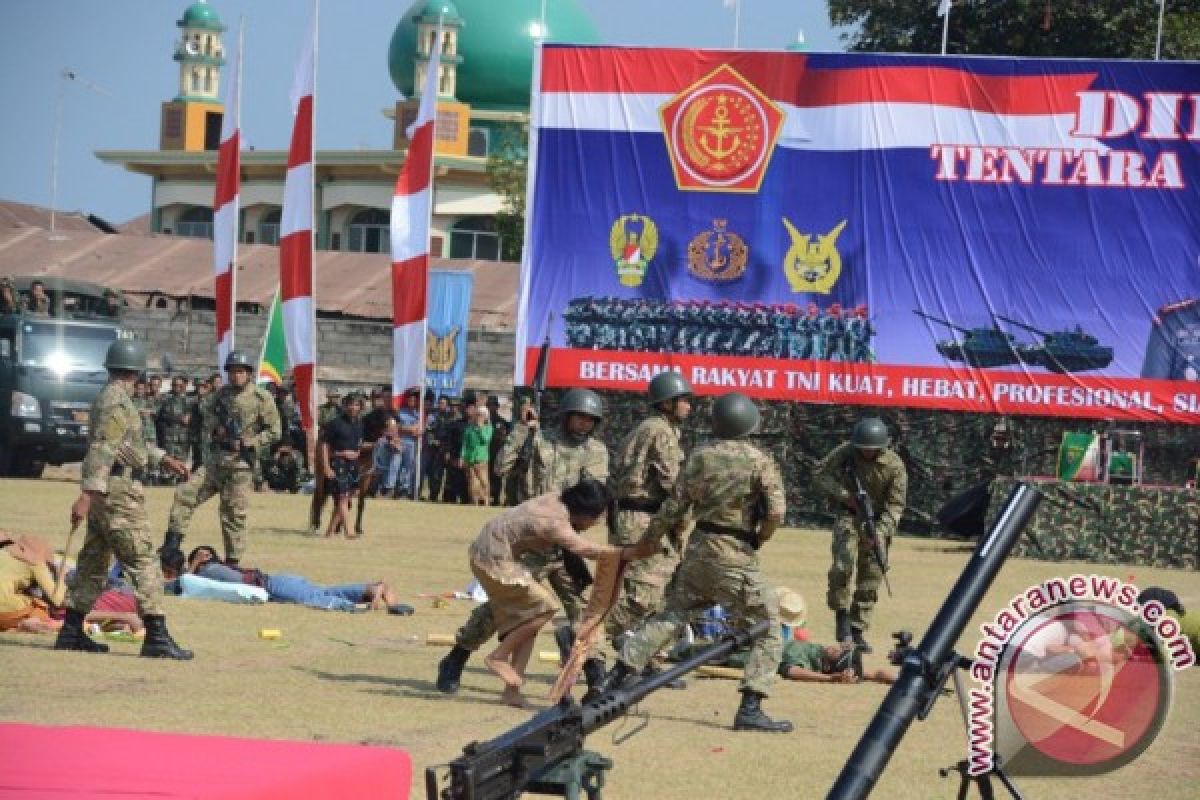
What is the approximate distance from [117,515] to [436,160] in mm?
48775

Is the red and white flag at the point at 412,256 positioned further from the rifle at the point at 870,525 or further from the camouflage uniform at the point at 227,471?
the rifle at the point at 870,525

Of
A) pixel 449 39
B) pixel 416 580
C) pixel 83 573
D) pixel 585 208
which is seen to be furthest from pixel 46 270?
pixel 83 573

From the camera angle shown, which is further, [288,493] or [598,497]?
[288,493]

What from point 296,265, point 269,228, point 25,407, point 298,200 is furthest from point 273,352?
point 269,228

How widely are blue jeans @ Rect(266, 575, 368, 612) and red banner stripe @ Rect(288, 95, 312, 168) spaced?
877 cm

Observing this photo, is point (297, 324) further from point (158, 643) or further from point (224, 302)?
point (158, 643)

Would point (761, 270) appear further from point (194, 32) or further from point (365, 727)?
point (194, 32)

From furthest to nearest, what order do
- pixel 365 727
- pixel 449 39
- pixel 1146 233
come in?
pixel 449 39 < pixel 1146 233 < pixel 365 727

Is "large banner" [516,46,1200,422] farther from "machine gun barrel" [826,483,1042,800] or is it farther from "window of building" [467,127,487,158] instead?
"window of building" [467,127,487,158]

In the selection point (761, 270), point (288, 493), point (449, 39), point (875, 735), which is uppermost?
point (449, 39)

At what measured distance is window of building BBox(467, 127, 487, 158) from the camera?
63.4 m

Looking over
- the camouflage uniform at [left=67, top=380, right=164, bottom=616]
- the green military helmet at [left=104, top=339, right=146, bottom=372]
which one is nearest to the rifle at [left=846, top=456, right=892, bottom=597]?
the camouflage uniform at [left=67, top=380, right=164, bottom=616]

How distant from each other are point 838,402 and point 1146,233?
15.0ft

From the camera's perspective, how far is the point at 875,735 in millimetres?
3049
